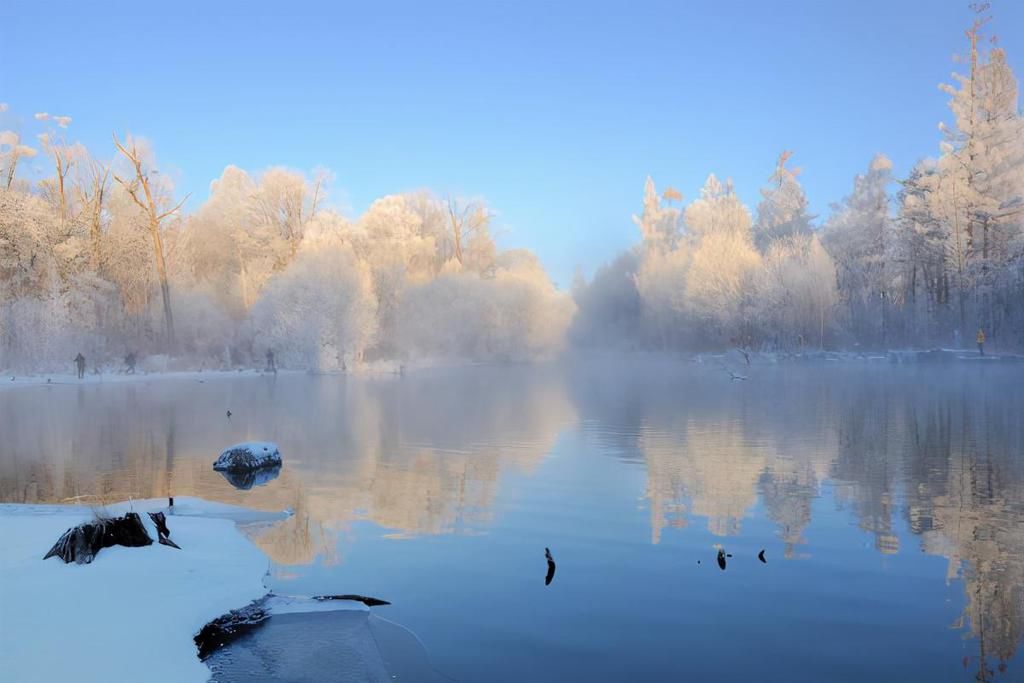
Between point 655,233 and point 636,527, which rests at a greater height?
point 655,233

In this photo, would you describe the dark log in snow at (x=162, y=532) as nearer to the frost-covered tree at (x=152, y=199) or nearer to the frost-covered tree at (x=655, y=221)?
the frost-covered tree at (x=152, y=199)

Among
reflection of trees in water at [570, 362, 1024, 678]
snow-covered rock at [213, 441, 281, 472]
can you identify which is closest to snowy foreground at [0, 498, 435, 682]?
reflection of trees in water at [570, 362, 1024, 678]

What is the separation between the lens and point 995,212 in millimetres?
45844

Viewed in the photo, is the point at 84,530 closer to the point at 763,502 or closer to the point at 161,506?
the point at 161,506

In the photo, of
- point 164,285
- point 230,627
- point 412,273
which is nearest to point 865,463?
point 230,627

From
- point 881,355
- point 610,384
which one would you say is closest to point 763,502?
point 610,384

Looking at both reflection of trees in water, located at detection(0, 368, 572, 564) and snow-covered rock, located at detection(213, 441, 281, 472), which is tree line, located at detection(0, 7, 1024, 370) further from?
snow-covered rock, located at detection(213, 441, 281, 472)

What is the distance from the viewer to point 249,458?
13.2 metres

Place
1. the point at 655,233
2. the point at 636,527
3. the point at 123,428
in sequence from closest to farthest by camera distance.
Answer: the point at 636,527 < the point at 123,428 < the point at 655,233

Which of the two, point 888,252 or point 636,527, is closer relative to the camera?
point 636,527

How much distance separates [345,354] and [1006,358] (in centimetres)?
3503

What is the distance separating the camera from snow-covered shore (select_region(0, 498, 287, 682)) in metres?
5.16

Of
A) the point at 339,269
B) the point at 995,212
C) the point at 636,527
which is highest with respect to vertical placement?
the point at 995,212

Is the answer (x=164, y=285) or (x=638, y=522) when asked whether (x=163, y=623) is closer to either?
(x=638, y=522)
